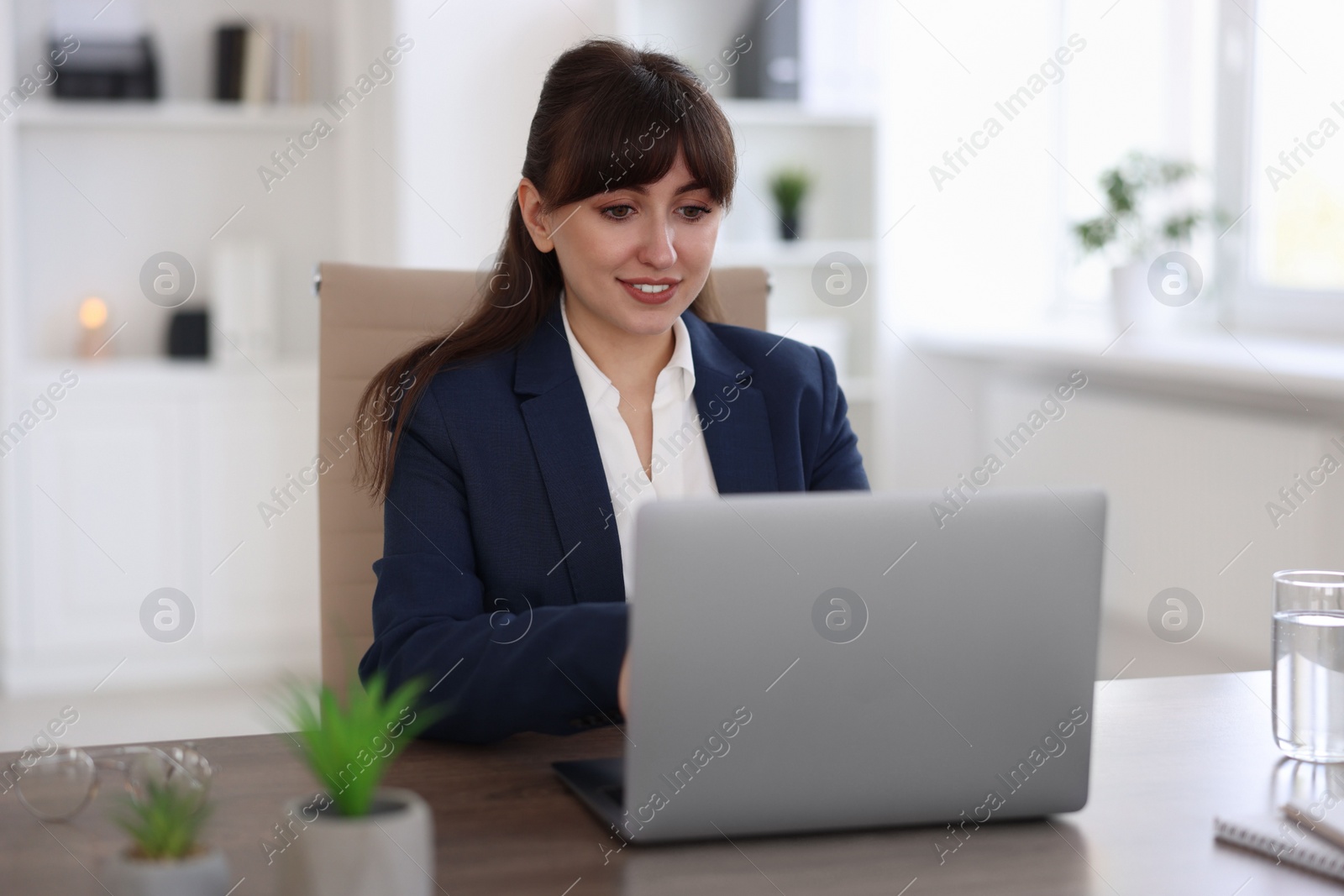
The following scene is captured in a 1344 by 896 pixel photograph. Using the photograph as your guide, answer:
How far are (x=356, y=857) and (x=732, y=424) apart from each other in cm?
95

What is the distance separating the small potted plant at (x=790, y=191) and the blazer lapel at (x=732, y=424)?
2.38m

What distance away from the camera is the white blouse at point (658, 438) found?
1.53 metres

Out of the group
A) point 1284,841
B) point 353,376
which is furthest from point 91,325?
point 1284,841

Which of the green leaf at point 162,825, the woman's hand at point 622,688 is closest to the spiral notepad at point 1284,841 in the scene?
the woman's hand at point 622,688

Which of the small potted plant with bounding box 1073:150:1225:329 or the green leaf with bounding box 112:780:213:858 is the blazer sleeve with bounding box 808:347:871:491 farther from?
the small potted plant with bounding box 1073:150:1225:329

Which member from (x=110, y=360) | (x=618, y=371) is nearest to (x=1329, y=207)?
(x=618, y=371)

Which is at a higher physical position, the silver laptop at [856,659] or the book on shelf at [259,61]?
the book on shelf at [259,61]

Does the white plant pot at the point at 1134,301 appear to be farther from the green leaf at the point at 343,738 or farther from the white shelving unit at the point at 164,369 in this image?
the green leaf at the point at 343,738

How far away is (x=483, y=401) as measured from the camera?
4.75 feet

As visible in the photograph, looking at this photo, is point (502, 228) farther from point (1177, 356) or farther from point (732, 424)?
point (732, 424)

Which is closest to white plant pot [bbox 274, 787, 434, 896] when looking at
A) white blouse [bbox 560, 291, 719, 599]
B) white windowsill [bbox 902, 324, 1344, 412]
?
white blouse [bbox 560, 291, 719, 599]

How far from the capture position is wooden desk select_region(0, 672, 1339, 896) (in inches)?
32.5

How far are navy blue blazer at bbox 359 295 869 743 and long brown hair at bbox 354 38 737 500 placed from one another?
0.12 feet

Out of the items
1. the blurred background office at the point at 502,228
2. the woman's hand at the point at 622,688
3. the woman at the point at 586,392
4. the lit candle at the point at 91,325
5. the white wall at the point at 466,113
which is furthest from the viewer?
the lit candle at the point at 91,325
